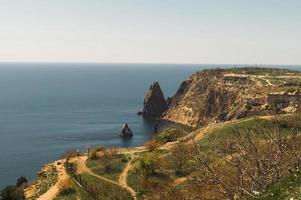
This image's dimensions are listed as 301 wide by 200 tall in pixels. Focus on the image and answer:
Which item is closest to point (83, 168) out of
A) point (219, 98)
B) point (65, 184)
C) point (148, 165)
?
point (65, 184)

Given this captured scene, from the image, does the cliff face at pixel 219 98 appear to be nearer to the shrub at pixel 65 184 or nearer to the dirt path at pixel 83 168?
the dirt path at pixel 83 168

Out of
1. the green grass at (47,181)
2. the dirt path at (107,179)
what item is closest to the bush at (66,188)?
the green grass at (47,181)

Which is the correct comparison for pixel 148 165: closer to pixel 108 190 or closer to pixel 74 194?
pixel 108 190

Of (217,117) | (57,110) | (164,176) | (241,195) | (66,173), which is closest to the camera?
(241,195)

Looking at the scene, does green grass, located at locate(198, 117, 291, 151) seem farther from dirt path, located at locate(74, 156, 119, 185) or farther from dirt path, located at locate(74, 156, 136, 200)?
dirt path, located at locate(74, 156, 119, 185)

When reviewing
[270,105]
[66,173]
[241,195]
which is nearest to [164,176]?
[66,173]

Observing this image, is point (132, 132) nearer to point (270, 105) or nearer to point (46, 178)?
point (270, 105)

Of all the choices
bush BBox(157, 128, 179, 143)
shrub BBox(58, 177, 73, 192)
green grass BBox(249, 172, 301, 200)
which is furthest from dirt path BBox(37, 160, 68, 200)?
green grass BBox(249, 172, 301, 200)
